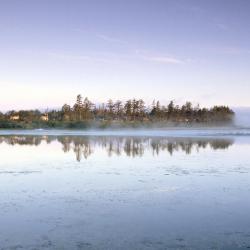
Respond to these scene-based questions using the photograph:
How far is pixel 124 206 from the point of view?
26.6ft

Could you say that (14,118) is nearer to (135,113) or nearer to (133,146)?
(135,113)

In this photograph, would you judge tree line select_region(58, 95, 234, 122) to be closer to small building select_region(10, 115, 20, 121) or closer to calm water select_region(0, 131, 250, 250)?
small building select_region(10, 115, 20, 121)

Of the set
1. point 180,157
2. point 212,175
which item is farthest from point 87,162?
point 212,175

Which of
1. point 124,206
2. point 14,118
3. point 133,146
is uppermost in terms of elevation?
point 14,118

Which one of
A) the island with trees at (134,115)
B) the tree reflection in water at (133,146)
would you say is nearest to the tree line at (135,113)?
the island with trees at (134,115)

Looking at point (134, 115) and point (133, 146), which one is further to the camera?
point (134, 115)

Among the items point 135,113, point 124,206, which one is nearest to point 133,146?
point 124,206

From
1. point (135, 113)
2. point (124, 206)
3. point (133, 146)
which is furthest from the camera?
point (135, 113)

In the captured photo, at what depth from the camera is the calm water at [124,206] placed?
5953mm

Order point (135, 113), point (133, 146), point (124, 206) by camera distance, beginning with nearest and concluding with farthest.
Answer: point (124, 206), point (133, 146), point (135, 113)

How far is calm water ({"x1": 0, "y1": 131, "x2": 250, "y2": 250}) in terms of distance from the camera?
5.95 m

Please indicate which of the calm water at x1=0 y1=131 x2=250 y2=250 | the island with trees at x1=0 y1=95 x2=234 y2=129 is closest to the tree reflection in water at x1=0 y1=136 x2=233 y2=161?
the calm water at x1=0 y1=131 x2=250 y2=250

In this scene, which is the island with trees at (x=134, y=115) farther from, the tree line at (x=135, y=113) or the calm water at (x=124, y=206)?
the calm water at (x=124, y=206)

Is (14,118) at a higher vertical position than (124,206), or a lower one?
higher
